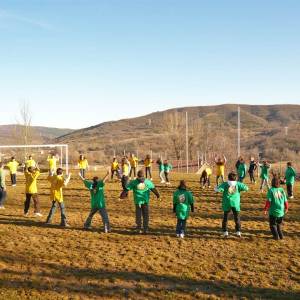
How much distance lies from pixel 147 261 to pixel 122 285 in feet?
4.72

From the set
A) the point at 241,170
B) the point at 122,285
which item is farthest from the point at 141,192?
the point at 241,170

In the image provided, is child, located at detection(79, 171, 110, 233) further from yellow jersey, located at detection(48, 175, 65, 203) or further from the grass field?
yellow jersey, located at detection(48, 175, 65, 203)

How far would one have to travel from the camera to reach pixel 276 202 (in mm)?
11141

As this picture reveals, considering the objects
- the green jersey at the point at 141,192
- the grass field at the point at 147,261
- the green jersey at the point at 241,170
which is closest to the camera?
the grass field at the point at 147,261

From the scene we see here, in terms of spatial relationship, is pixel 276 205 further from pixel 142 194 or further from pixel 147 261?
pixel 147 261

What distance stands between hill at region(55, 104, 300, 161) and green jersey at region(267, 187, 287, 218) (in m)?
49.9

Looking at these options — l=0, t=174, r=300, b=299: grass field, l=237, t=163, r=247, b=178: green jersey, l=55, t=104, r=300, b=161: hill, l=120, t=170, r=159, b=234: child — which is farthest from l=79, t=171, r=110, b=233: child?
l=55, t=104, r=300, b=161: hill

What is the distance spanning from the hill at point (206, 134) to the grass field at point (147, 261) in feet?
158

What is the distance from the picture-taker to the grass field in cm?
806

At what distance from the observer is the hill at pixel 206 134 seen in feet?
222

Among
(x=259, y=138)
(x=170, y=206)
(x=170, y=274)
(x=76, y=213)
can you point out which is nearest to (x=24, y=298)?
(x=170, y=274)

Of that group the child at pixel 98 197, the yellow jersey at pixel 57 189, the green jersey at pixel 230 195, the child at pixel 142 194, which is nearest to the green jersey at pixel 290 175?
the green jersey at pixel 230 195

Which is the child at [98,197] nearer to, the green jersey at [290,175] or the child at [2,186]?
the child at [2,186]

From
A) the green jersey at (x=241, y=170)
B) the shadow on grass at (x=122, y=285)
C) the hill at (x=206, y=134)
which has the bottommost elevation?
the shadow on grass at (x=122, y=285)
